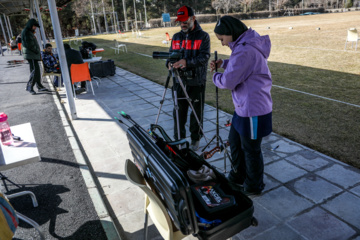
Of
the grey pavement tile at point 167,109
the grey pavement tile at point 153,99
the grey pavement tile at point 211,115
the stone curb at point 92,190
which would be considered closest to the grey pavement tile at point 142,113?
the grey pavement tile at point 167,109

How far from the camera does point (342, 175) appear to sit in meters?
3.33

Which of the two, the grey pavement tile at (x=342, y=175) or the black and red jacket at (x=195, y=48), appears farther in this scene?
the black and red jacket at (x=195, y=48)

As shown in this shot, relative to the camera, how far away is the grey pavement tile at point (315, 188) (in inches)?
117

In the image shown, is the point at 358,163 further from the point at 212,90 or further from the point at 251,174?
the point at 212,90

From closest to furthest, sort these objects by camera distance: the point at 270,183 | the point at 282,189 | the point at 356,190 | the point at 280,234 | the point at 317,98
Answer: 1. the point at 280,234
2. the point at 356,190
3. the point at 282,189
4. the point at 270,183
5. the point at 317,98

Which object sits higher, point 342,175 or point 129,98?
point 129,98

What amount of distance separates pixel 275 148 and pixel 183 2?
60564 millimetres

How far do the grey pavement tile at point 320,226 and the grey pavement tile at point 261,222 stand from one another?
17 cm

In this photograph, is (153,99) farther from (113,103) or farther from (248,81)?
(248,81)

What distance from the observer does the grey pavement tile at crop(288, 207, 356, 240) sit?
245 centimetres

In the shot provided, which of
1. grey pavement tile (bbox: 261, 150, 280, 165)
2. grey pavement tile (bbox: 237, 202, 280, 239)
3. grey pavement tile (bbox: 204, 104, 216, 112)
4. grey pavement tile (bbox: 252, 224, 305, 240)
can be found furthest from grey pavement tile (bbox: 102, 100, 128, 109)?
grey pavement tile (bbox: 252, 224, 305, 240)

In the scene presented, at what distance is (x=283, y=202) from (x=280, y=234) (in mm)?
504

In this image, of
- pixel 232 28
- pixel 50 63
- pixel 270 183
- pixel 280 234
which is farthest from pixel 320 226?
pixel 50 63

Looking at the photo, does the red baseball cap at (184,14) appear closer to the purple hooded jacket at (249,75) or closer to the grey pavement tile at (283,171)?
the purple hooded jacket at (249,75)
